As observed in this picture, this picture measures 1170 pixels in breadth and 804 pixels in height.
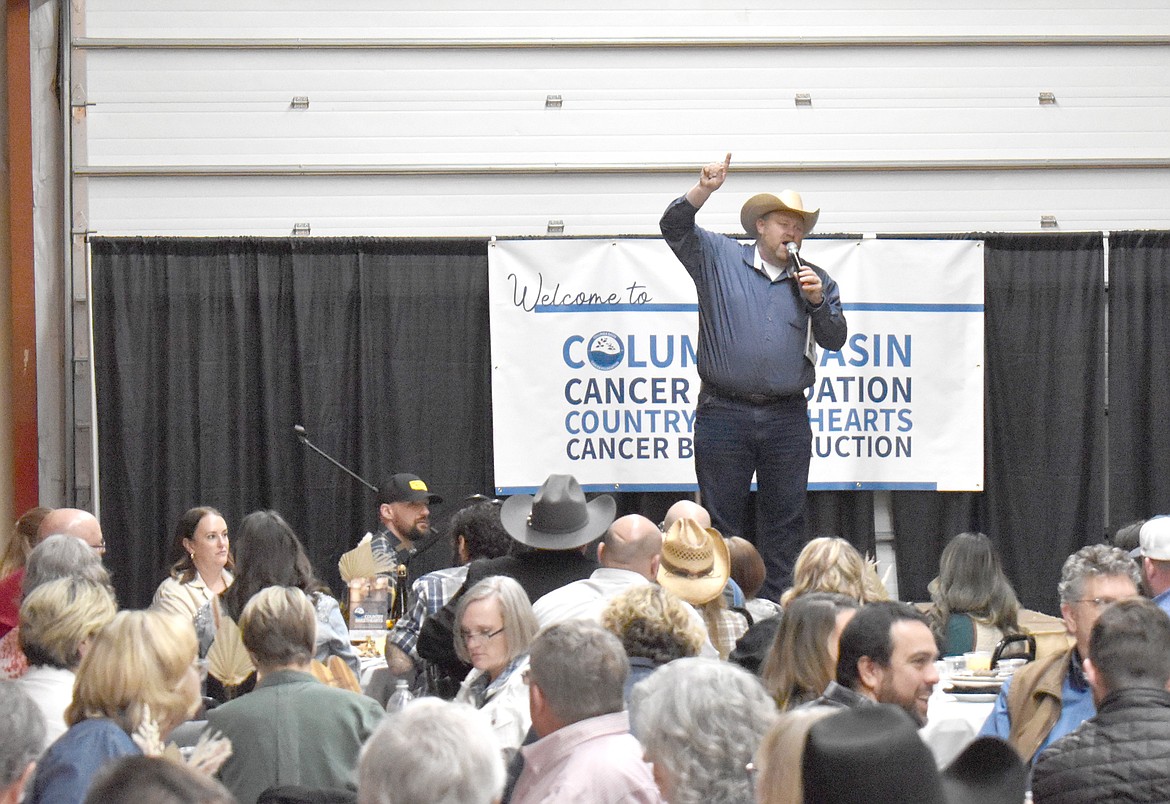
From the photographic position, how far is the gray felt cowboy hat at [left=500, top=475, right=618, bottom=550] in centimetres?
563

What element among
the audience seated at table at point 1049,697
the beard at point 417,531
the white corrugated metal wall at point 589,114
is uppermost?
the white corrugated metal wall at point 589,114

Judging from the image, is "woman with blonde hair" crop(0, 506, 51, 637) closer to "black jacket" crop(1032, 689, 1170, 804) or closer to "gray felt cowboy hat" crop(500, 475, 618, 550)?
"gray felt cowboy hat" crop(500, 475, 618, 550)

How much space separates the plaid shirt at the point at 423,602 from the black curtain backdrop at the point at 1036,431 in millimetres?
4444

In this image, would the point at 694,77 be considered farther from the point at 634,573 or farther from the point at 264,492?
the point at 634,573

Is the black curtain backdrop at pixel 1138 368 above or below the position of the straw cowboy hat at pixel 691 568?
above

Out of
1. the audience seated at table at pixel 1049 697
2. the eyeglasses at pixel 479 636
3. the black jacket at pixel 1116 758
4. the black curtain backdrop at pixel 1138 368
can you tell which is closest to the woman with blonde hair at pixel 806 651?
the audience seated at table at pixel 1049 697

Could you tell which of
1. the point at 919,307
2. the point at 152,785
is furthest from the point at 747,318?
the point at 152,785

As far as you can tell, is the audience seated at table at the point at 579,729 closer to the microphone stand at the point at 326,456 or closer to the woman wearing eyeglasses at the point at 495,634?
the woman wearing eyeglasses at the point at 495,634

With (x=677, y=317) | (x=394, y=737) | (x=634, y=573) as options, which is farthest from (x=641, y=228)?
(x=394, y=737)

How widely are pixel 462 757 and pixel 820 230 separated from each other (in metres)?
7.23

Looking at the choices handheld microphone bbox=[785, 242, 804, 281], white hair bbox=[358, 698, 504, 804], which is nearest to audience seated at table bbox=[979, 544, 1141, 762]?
white hair bbox=[358, 698, 504, 804]

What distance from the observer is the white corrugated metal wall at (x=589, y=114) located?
9.30 meters

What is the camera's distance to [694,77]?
9422 millimetres

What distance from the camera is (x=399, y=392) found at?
30.4 feet
